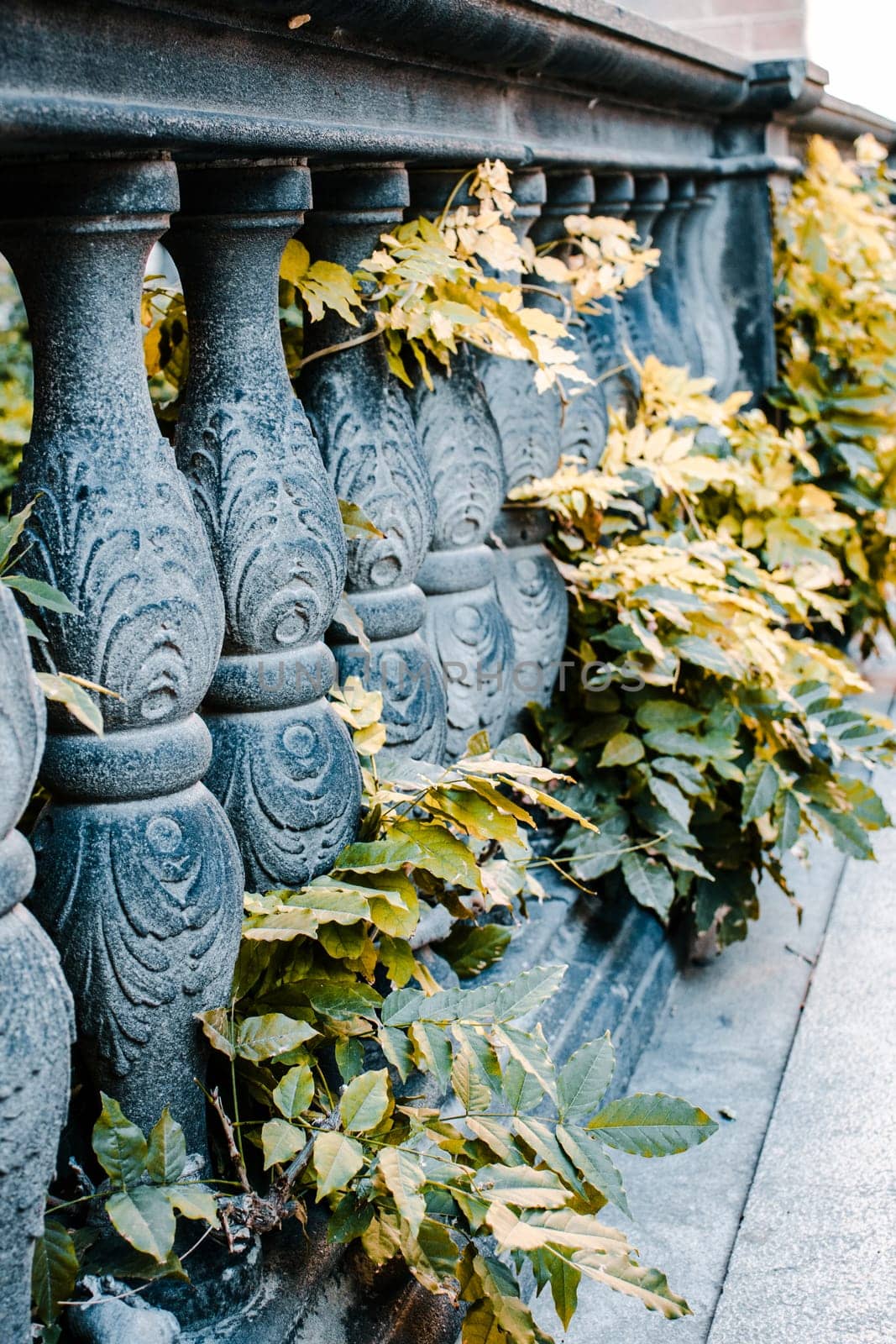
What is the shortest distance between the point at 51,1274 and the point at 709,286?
3.04 metres

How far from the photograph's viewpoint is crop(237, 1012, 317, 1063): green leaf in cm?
141

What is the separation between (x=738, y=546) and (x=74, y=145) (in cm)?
208

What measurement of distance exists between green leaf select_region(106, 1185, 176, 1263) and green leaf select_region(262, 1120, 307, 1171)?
11 centimetres

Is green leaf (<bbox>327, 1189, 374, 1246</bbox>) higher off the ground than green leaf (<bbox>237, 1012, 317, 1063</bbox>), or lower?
lower

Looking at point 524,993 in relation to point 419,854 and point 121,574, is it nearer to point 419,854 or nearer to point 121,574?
point 419,854

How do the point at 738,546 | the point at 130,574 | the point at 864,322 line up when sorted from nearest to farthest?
the point at 130,574 < the point at 738,546 < the point at 864,322

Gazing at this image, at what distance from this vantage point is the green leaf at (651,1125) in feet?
4.77

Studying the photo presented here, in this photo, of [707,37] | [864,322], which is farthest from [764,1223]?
[707,37]

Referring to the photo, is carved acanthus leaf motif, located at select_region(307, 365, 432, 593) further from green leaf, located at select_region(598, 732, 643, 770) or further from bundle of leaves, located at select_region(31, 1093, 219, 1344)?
bundle of leaves, located at select_region(31, 1093, 219, 1344)

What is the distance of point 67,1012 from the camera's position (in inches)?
45.1

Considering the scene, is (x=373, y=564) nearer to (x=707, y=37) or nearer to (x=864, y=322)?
(x=864, y=322)

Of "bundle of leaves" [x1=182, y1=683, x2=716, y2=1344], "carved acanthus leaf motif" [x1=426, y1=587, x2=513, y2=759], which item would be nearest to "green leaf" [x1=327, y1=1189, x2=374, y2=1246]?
"bundle of leaves" [x1=182, y1=683, x2=716, y2=1344]

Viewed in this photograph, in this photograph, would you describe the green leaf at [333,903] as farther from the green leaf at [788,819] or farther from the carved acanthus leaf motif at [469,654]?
the green leaf at [788,819]

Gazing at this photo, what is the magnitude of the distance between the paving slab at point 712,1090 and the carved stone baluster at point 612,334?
1024 mm
